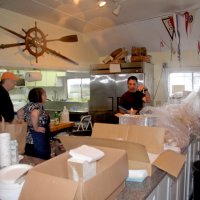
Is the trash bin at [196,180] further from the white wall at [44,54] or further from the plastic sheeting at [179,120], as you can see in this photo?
the white wall at [44,54]

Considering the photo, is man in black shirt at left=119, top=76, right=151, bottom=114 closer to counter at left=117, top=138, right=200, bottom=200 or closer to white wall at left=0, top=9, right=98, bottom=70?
white wall at left=0, top=9, right=98, bottom=70

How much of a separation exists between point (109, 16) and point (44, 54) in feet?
4.38

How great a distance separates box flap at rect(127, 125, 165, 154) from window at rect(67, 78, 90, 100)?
16.2 ft

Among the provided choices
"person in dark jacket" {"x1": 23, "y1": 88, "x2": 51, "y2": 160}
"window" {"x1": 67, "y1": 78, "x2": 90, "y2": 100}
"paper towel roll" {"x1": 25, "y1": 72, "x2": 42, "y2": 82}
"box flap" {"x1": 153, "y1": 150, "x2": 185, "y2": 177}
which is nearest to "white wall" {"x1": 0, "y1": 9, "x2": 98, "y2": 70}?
"paper towel roll" {"x1": 25, "y1": 72, "x2": 42, "y2": 82}

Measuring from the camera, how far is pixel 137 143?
1.31 metres

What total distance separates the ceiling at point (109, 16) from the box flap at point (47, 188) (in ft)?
9.54

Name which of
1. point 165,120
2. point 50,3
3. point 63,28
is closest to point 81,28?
point 63,28

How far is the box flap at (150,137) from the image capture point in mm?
1549

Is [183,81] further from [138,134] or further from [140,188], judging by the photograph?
[140,188]

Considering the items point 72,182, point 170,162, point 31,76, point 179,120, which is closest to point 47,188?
point 72,182

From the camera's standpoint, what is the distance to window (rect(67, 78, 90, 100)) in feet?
21.5

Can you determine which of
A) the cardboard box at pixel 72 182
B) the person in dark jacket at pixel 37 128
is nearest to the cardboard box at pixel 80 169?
the cardboard box at pixel 72 182

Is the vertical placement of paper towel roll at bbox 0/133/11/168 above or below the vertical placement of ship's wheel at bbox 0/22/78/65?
below

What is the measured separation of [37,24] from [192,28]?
2681 mm
